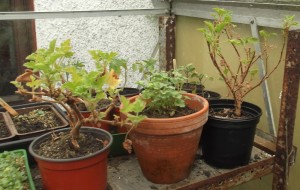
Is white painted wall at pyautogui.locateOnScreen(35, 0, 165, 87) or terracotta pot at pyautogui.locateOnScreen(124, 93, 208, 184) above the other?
white painted wall at pyautogui.locateOnScreen(35, 0, 165, 87)

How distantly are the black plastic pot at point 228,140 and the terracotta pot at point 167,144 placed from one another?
0.12m

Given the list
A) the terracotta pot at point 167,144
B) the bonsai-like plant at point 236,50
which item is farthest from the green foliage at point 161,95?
the bonsai-like plant at point 236,50

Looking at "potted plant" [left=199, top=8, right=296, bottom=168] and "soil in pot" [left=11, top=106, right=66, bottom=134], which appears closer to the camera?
"potted plant" [left=199, top=8, right=296, bottom=168]

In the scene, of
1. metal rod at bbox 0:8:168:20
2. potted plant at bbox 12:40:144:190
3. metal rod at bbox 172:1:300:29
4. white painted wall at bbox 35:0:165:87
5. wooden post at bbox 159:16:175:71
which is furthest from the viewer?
wooden post at bbox 159:16:175:71

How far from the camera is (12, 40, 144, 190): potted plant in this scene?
1.02 meters

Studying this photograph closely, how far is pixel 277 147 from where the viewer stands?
56.7 inches

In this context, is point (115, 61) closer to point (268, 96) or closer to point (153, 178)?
point (153, 178)

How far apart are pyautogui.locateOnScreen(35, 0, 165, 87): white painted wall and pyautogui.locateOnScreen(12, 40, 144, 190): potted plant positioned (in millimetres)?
1048

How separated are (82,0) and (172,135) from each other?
54.1 inches

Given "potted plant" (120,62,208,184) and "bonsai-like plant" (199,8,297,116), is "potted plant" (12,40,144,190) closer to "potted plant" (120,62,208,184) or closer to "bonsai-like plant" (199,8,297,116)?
"potted plant" (120,62,208,184)

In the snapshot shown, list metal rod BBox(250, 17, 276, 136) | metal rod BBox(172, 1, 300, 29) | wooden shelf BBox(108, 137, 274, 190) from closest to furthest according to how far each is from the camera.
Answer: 1. wooden shelf BBox(108, 137, 274, 190)
2. metal rod BBox(172, 1, 300, 29)
3. metal rod BBox(250, 17, 276, 136)

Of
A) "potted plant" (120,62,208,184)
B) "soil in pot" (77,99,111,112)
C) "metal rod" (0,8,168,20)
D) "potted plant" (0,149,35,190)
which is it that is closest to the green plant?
"potted plant" (120,62,208,184)

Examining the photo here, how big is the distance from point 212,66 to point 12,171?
53.9 inches

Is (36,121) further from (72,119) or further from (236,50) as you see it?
(236,50)
